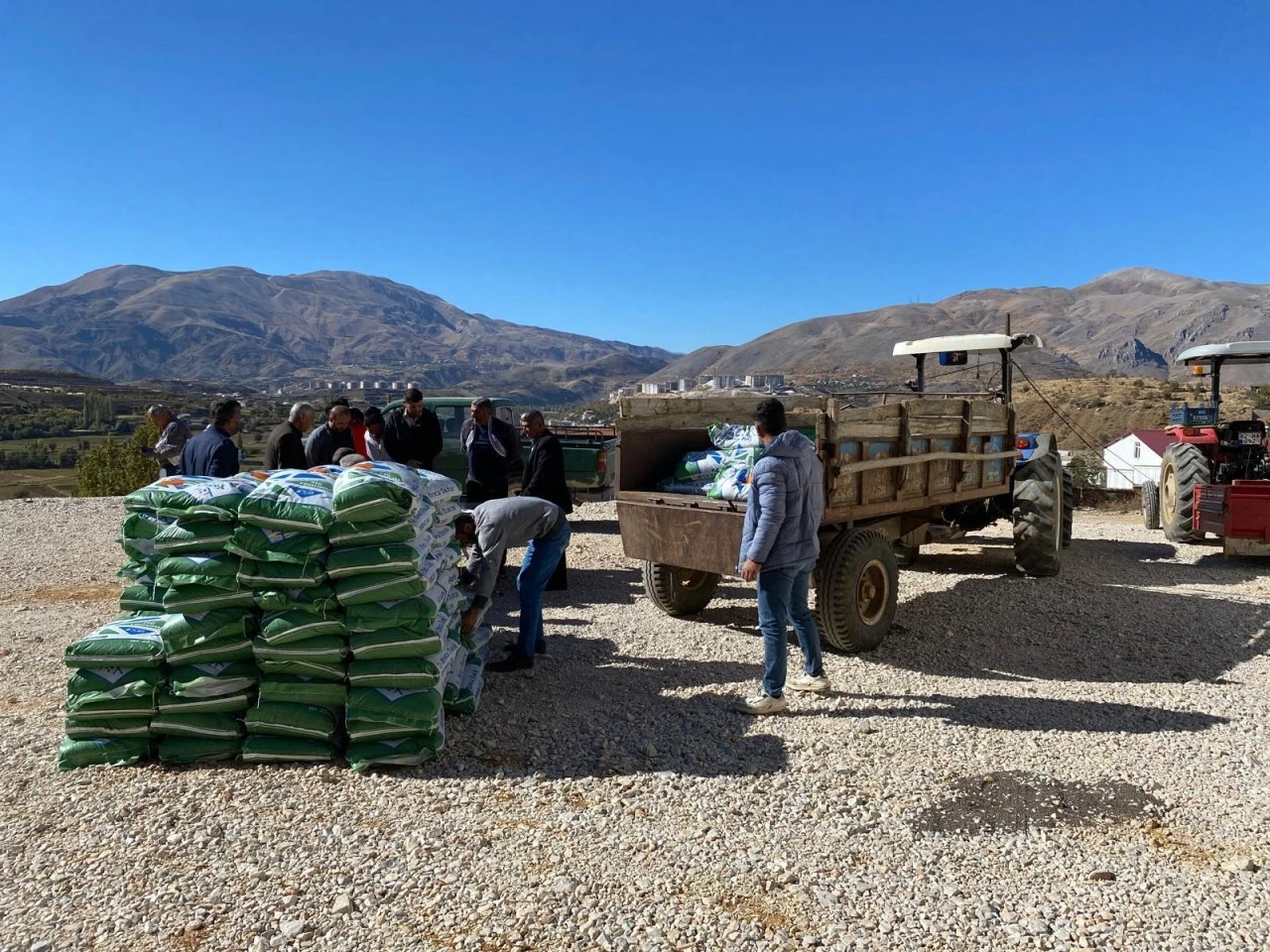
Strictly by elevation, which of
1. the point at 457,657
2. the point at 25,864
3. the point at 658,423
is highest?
the point at 658,423

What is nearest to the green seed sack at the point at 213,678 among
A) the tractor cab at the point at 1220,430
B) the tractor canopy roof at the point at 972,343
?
the tractor canopy roof at the point at 972,343

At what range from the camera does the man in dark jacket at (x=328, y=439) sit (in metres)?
7.23

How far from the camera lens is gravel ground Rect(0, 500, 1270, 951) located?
9.92 ft

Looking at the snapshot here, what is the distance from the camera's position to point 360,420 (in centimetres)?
884

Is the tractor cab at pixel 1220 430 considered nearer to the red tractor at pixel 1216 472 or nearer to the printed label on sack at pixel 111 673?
the red tractor at pixel 1216 472

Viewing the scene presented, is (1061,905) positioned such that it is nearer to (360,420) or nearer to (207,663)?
Answer: (207,663)

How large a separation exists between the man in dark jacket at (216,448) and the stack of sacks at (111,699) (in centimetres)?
249

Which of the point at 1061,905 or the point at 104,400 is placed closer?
the point at 1061,905

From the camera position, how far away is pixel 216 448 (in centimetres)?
656

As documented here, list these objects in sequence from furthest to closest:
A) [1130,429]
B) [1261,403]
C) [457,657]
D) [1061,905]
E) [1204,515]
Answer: [1130,429] < [1261,403] < [1204,515] < [457,657] < [1061,905]

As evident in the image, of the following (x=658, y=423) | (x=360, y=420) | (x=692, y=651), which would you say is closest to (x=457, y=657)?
(x=692, y=651)

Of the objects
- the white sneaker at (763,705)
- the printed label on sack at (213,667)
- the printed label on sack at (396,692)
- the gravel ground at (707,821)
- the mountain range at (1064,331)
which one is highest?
the mountain range at (1064,331)

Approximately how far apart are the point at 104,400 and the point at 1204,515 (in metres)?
73.0

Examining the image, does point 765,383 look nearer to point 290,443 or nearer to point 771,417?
point 771,417
